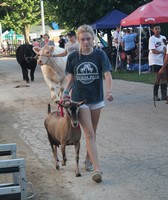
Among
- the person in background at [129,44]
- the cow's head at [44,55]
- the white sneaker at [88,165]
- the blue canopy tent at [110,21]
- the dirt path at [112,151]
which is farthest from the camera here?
the blue canopy tent at [110,21]

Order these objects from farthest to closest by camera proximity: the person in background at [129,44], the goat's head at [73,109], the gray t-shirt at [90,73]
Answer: the person in background at [129,44]
the gray t-shirt at [90,73]
the goat's head at [73,109]

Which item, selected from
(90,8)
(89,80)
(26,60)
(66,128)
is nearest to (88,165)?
(66,128)

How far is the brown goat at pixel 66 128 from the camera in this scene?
5670 mm

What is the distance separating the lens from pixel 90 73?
5.77 metres

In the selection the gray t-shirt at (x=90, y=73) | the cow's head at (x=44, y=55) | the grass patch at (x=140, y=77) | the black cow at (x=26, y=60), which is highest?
the gray t-shirt at (x=90, y=73)

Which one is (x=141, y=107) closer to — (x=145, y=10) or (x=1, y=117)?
(x=1, y=117)

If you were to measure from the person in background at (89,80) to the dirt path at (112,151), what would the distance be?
1.32 feet

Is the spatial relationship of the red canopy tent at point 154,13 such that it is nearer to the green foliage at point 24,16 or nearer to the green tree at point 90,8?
the green tree at point 90,8

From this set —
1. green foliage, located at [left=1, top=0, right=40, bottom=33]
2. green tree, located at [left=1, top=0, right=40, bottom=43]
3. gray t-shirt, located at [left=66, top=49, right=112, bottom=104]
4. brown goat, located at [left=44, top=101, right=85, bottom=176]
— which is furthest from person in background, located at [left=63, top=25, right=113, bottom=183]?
green foliage, located at [left=1, top=0, right=40, bottom=33]

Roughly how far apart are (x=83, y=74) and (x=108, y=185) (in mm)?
1414

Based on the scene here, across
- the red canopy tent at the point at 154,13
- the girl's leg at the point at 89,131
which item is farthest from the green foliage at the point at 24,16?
the girl's leg at the point at 89,131

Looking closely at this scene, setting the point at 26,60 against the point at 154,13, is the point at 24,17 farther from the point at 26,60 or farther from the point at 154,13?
the point at 154,13

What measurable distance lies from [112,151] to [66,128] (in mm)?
1575

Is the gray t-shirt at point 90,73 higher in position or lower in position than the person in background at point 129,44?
higher
